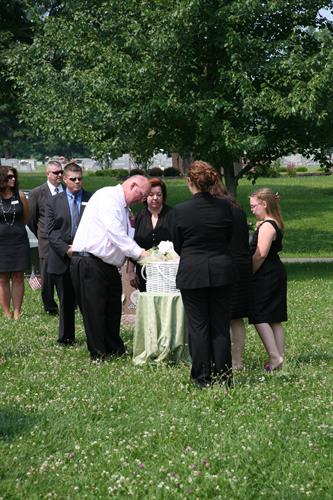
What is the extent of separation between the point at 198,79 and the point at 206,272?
13.6 m

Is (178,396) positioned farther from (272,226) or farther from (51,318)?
(51,318)

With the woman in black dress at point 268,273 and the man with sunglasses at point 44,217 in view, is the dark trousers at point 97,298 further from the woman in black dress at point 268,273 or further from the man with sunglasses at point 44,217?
the man with sunglasses at point 44,217

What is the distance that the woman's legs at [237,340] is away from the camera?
982cm

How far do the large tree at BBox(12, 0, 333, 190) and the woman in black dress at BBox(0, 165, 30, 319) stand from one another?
24.2 feet

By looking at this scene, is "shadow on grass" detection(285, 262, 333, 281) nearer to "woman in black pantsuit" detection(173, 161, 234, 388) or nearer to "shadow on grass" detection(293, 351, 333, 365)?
"shadow on grass" detection(293, 351, 333, 365)

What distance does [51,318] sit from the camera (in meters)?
14.0

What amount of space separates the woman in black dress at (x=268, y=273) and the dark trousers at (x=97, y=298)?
57.6 inches

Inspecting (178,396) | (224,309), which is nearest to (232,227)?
(224,309)

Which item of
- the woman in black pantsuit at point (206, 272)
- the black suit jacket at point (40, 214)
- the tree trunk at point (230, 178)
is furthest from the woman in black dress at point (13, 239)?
the tree trunk at point (230, 178)

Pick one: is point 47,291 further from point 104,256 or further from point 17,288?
point 104,256

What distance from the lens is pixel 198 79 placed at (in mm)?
21516

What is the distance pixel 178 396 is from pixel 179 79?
13.4 metres

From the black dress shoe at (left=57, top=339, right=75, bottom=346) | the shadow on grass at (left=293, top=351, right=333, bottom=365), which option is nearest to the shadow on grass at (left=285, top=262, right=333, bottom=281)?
the shadow on grass at (left=293, top=351, right=333, bottom=365)

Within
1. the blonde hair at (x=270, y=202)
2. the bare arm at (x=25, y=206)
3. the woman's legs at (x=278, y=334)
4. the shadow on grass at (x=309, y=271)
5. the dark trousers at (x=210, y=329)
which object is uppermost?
the blonde hair at (x=270, y=202)
